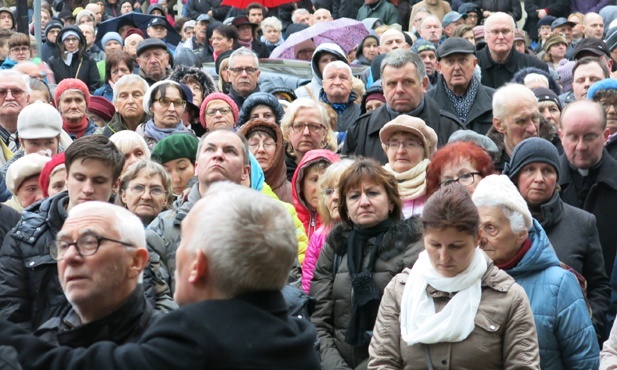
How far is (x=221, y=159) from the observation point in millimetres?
6758

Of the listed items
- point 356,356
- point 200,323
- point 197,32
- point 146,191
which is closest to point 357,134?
point 146,191

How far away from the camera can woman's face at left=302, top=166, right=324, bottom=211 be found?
809 centimetres

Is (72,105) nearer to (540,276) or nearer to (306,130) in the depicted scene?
(306,130)

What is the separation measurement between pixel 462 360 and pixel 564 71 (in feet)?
28.2

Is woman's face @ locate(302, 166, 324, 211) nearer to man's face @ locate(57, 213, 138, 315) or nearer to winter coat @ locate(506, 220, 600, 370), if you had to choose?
winter coat @ locate(506, 220, 600, 370)

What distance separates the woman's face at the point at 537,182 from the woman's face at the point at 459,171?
0.26 meters

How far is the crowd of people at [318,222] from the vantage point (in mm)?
3828

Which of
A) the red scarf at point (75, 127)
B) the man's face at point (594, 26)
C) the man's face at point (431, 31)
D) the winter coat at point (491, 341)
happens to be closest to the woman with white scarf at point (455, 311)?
the winter coat at point (491, 341)

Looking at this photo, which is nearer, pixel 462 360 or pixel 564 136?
pixel 462 360

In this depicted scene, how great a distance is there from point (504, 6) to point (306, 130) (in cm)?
1153

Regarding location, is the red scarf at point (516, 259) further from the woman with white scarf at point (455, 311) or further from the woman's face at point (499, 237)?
the woman with white scarf at point (455, 311)

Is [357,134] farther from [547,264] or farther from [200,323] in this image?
[200,323]

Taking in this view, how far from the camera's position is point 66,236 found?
4.42 meters

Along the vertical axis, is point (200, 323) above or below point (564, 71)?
above
